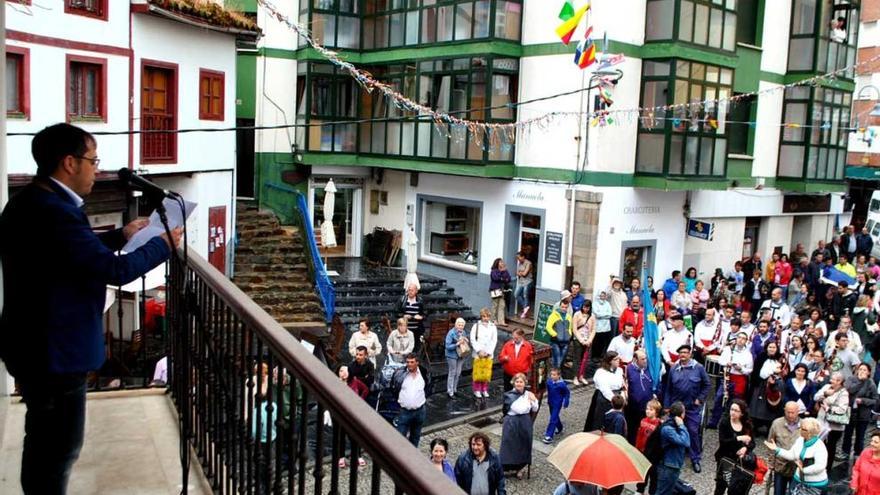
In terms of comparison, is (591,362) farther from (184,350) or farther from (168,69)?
(184,350)

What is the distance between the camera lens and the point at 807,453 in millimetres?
9852

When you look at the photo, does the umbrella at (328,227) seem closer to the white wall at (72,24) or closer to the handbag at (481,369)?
the white wall at (72,24)

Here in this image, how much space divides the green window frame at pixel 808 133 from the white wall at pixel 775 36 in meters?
0.99

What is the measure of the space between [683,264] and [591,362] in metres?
6.10

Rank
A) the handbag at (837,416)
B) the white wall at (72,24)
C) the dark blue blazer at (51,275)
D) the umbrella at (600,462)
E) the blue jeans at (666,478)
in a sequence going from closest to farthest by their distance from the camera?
the dark blue blazer at (51,275) < the umbrella at (600,462) < the blue jeans at (666,478) < the handbag at (837,416) < the white wall at (72,24)

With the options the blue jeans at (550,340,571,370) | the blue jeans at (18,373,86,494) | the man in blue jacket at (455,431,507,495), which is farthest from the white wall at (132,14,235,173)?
the blue jeans at (18,373,86,494)

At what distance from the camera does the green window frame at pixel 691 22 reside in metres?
19.0

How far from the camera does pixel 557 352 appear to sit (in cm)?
1568

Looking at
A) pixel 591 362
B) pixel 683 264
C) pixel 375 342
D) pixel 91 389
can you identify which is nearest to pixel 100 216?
pixel 375 342

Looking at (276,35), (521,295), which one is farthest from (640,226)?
(276,35)

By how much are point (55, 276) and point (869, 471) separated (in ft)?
30.8

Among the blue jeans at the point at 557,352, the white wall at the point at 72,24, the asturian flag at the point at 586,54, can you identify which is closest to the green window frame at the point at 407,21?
the asturian flag at the point at 586,54

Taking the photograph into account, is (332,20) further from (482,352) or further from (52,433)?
(52,433)

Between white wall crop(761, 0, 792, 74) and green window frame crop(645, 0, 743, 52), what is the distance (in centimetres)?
304
